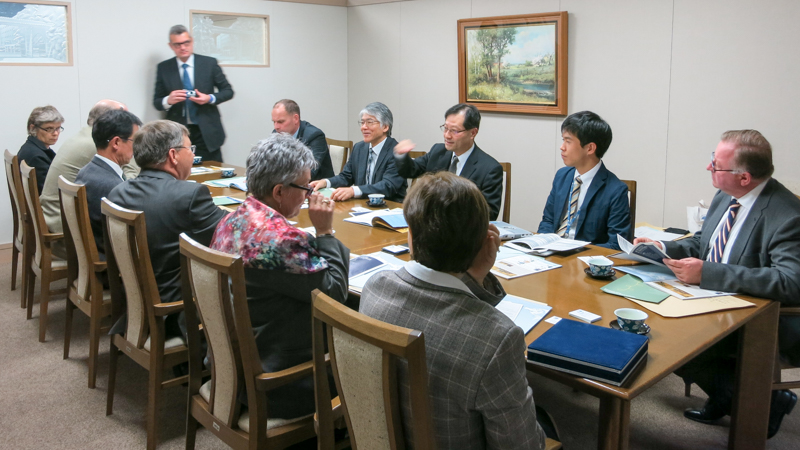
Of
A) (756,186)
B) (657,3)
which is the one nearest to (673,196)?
(657,3)

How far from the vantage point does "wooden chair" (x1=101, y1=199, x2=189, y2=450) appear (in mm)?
2301

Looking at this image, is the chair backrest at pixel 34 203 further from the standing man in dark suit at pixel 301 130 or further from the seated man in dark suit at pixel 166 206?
the standing man in dark suit at pixel 301 130

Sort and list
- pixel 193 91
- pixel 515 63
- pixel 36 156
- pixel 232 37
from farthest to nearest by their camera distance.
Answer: pixel 232 37, pixel 193 91, pixel 515 63, pixel 36 156

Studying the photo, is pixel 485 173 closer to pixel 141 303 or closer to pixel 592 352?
pixel 141 303

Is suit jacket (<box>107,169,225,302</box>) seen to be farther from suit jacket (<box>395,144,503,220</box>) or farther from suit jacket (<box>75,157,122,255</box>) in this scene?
suit jacket (<box>395,144,503,220</box>)

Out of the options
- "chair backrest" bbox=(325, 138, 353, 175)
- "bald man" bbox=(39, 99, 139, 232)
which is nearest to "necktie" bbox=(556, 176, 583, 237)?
"chair backrest" bbox=(325, 138, 353, 175)

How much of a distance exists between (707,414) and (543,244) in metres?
1.01

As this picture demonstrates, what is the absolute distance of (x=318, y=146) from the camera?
4926 millimetres

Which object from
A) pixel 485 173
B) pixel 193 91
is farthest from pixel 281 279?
pixel 193 91

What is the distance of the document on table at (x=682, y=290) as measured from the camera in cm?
219

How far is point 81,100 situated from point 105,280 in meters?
3.16

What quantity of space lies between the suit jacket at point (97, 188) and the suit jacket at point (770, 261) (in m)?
2.64

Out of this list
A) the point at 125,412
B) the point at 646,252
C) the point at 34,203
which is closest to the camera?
the point at 646,252

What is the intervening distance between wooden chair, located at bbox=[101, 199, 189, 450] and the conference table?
0.81m
